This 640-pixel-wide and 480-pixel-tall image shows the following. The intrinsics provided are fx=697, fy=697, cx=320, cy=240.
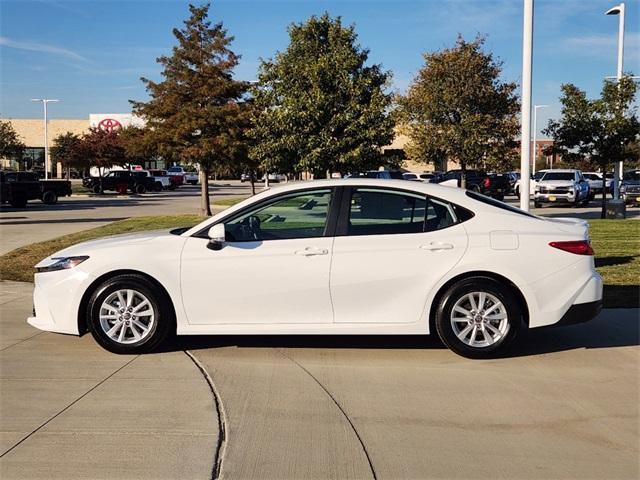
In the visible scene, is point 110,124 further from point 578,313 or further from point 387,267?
point 578,313

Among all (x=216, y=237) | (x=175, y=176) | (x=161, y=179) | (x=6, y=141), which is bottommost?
(x=216, y=237)

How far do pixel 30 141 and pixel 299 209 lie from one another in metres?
76.4

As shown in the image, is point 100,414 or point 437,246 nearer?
point 100,414

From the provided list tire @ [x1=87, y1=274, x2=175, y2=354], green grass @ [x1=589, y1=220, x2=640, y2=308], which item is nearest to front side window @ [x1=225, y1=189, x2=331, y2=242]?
tire @ [x1=87, y1=274, x2=175, y2=354]

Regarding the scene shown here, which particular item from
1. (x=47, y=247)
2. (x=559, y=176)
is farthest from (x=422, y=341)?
(x=559, y=176)

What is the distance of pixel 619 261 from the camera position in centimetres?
1180

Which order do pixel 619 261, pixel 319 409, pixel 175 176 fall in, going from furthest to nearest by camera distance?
pixel 175 176, pixel 619 261, pixel 319 409

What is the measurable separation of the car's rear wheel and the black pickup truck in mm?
27632

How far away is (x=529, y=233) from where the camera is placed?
611cm

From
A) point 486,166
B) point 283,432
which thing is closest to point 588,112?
point 486,166

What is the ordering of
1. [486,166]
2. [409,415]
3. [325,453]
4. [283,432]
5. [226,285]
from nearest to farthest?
[325,453], [283,432], [409,415], [226,285], [486,166]

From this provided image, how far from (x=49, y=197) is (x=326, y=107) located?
813 inches

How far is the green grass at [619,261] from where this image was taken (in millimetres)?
8865

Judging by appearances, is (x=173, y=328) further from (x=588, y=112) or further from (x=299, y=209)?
(x=588, y=112)
